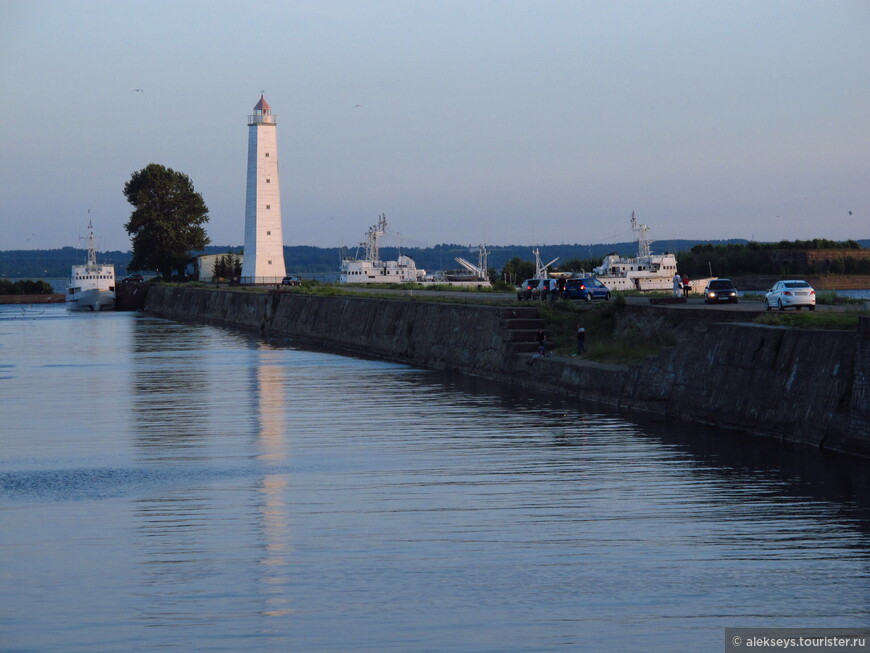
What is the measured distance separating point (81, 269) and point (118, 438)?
10302 cm

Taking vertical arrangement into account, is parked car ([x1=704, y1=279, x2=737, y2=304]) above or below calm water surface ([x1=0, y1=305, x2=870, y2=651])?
above

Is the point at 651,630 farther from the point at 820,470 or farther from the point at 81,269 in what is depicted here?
the point at 81,269

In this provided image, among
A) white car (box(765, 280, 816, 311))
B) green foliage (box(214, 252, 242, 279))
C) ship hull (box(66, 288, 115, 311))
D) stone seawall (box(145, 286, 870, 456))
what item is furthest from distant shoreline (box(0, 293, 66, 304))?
white car (box(765, 280, 816, 311))

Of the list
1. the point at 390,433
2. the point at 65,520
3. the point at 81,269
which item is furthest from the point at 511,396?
the point at 81,269

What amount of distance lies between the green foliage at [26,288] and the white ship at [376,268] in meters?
72.8

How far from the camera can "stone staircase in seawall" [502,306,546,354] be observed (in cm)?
4238

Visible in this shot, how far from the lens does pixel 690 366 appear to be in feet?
99.5

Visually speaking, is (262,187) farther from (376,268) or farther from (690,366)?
(690,366)

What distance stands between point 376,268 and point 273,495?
8881 centimetres

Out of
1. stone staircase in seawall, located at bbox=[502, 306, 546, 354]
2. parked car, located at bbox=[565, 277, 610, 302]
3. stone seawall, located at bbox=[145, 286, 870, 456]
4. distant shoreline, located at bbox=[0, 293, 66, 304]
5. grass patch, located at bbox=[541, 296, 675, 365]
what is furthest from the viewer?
distant shoreline, located at bbox=[0, 293, 66, 304]

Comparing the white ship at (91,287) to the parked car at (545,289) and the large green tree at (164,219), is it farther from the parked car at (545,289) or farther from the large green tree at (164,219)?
the parked car at (545,289)

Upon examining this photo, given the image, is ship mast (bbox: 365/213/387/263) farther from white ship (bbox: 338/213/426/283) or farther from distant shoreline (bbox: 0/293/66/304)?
distant shoreline (bbox: 0/293/66/304)

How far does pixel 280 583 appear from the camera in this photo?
14.6 metres

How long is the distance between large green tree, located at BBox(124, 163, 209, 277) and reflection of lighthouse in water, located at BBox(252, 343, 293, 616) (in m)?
96.2
